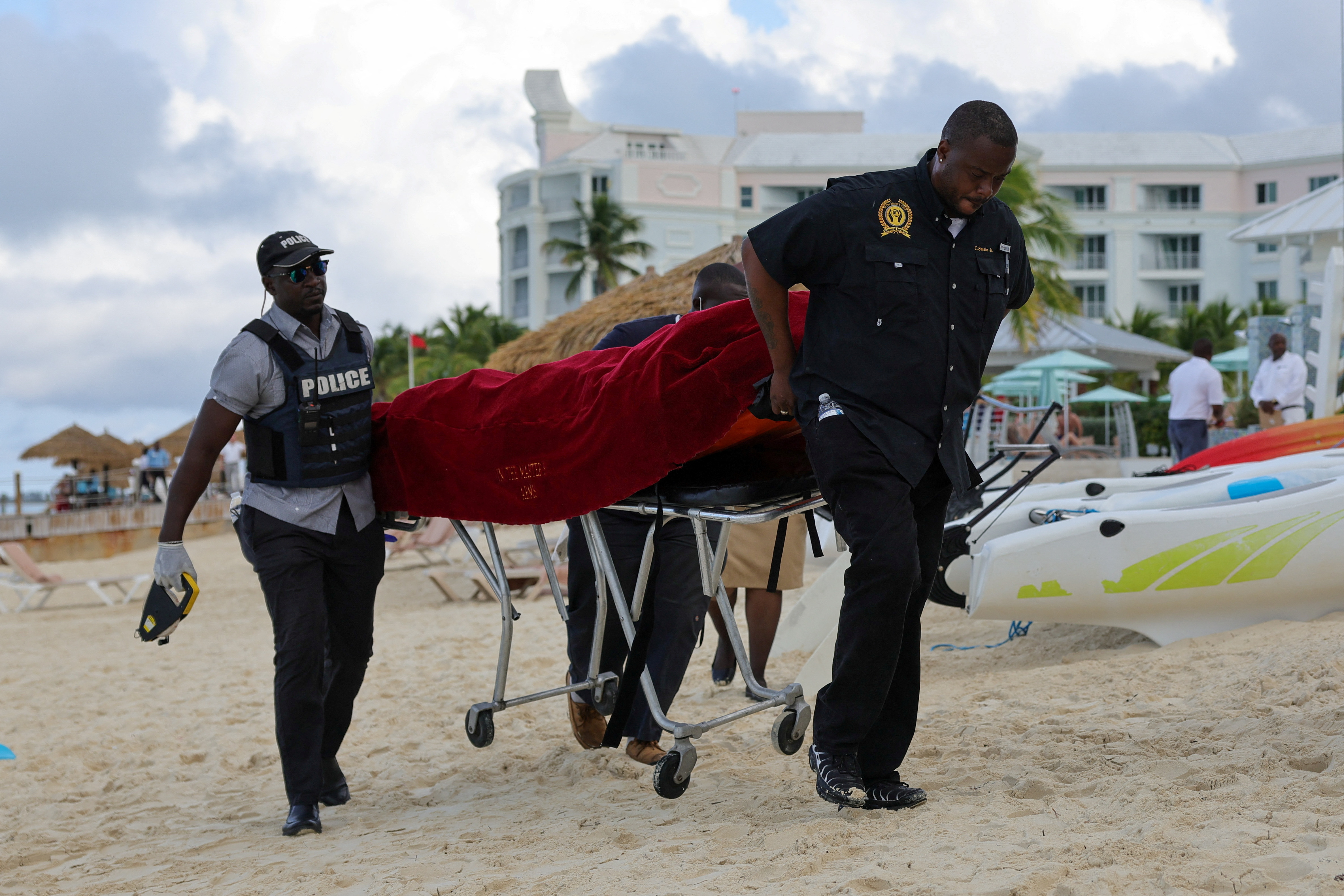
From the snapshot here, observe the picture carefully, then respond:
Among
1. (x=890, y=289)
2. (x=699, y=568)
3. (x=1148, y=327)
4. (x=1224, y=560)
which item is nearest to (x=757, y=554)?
(x=699, y=568)

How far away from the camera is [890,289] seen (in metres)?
3.10

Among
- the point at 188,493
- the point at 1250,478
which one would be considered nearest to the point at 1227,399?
the point at 1250,478

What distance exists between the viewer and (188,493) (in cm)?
392

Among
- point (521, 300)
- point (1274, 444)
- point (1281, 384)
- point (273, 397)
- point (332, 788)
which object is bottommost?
point (332, 788)

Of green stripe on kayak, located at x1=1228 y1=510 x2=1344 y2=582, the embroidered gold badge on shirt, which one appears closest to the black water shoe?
the embroidered gold badge on shirt

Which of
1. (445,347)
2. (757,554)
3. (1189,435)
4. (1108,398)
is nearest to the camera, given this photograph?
(757,554)

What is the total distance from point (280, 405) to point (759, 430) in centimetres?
155

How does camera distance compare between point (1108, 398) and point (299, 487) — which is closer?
point (299, 487)

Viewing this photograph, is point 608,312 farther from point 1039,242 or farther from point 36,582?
point 1039,242

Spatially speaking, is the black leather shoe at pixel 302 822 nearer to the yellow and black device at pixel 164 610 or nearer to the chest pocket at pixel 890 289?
the yellow and black device at pixel 164 610

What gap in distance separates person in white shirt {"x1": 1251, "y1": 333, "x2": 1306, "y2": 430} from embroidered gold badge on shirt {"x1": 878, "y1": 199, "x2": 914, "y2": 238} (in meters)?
9.54

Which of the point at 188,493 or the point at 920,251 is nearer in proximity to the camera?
the point at 920,251

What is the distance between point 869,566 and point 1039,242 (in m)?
24.0

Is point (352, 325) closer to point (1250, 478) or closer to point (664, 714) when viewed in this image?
point (664, 714)
